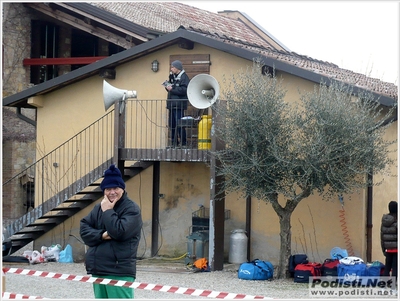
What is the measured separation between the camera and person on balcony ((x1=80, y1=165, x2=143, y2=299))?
22.9ft

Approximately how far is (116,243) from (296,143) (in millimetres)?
4989

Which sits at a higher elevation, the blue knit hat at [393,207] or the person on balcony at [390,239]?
the blue knit hat at [393,207]

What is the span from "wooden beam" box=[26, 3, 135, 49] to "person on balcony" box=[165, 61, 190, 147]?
18.3 ft

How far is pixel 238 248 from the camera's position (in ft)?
44.7

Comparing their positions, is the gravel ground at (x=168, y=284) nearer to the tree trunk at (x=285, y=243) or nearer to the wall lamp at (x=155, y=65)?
the tree trunk at (x=285, y=243)

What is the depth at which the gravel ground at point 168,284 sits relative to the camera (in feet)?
34.0

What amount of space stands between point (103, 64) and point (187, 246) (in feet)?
14.2

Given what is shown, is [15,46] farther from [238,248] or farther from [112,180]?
[112,180]

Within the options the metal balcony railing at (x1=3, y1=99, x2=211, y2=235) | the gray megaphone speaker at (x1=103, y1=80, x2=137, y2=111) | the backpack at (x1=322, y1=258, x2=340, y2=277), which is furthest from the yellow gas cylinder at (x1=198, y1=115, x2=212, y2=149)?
the backpack at (x1=322, y1=258, x2=340, y2=277)

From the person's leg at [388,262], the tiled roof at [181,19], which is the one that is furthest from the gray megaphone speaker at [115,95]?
the person's leg at [388,262]

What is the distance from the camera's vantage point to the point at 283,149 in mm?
11414

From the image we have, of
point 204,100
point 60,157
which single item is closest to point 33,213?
point 60,157

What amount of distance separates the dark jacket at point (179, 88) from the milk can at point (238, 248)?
108 inches

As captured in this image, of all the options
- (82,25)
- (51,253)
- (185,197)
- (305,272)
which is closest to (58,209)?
(51,253)
